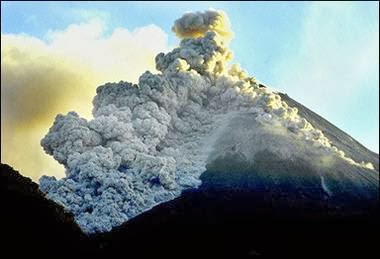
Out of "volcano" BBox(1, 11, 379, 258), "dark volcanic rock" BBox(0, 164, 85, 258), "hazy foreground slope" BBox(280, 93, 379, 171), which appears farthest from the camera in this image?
"hazy foreground slope" BBox(280, 93, 379, 171)

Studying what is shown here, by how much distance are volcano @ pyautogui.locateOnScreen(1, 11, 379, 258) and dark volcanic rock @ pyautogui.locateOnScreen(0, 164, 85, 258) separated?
17 cm

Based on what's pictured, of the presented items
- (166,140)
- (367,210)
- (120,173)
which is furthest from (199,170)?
(367,210)

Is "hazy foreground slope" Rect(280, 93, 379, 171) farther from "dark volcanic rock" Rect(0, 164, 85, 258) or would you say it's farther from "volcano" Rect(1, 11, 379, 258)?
"dark volcanic rock" Rect(0, 164, 85, 258)

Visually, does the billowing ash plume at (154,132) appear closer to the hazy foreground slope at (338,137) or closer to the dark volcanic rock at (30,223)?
the hazy foreground slope at (338,137)

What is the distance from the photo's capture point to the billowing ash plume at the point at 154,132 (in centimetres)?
6222

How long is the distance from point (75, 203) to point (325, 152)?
26.6 metres

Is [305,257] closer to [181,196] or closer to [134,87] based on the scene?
[181,196]

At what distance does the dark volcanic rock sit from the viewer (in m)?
38.4

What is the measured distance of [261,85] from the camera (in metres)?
84.0

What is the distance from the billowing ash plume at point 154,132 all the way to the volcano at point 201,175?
0.38 feet

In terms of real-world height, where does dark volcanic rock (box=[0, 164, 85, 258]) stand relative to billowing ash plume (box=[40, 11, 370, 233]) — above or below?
below

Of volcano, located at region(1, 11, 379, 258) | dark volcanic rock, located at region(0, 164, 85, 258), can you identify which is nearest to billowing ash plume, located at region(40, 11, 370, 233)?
volcano, located at region(1, 11, 379, 258)

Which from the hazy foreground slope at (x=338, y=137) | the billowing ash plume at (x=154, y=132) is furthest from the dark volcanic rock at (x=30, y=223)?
the hazy foreground slope at (x=338, y=137)

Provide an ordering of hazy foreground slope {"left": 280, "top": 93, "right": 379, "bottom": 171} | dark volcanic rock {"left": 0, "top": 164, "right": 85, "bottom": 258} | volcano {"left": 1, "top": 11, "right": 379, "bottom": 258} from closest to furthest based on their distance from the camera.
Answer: dark volcanic rock {"left": 0, "top": 164, "right": 85, "bottom": 258}, volcano {"left": 1, "top": 11, "right": 379, "bottom": 258}, hazy foreground slope {"left": 280, "top": 93, "right": 379, "bottom": 171}
